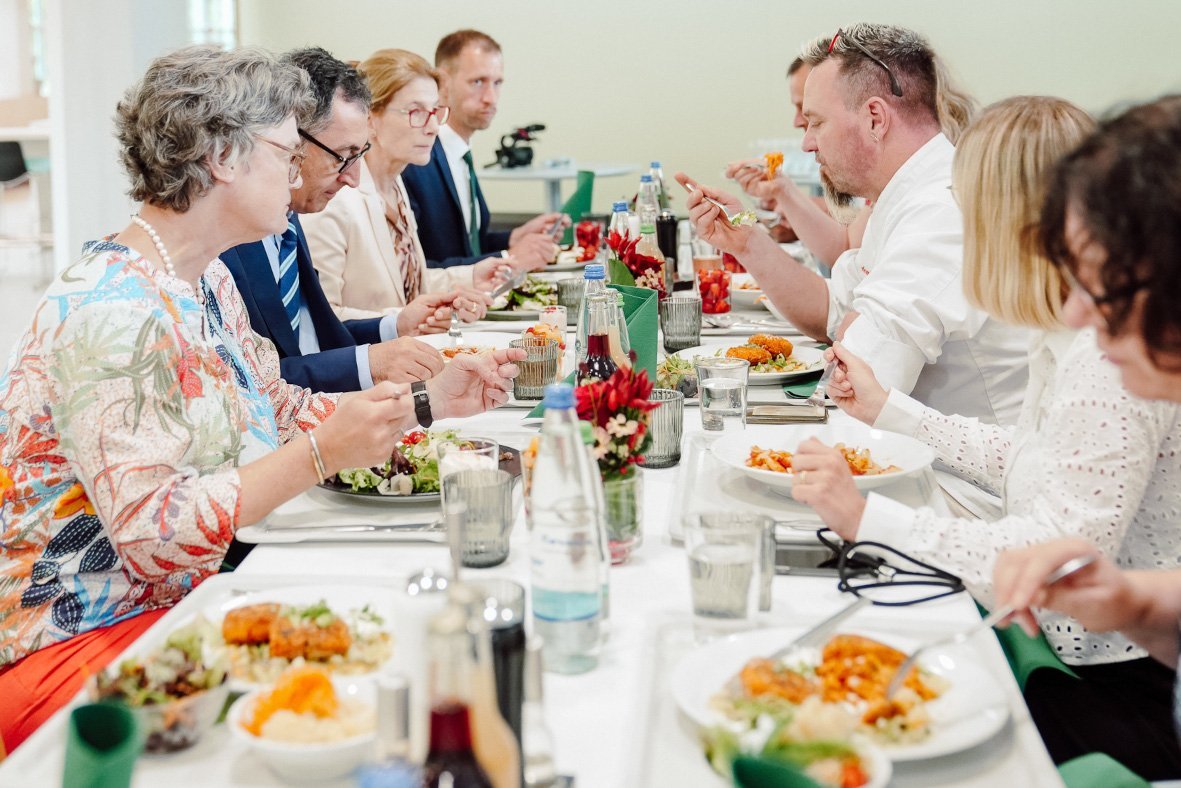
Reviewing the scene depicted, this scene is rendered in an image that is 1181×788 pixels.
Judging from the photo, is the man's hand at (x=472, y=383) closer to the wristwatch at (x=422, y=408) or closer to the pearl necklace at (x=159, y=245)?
the wristwatch at (x=422, y=408)

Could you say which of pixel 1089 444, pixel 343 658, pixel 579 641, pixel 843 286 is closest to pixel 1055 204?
pixel 1089 444

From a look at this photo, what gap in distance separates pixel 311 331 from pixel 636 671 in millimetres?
1987

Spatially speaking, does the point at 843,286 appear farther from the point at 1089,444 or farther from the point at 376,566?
the point at 376,566

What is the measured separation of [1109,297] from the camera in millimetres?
1113

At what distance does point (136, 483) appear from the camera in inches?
60.3

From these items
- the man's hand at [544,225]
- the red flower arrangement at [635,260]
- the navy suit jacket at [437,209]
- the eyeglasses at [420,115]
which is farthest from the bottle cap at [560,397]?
the navy suit jacket at [437,209]

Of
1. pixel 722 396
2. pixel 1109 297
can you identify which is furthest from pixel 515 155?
pixel 1109 297

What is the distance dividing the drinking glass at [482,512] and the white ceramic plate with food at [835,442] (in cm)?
43

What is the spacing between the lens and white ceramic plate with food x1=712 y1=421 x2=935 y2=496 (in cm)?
175

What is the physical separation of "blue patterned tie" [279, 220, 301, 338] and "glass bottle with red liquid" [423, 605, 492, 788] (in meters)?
2.05

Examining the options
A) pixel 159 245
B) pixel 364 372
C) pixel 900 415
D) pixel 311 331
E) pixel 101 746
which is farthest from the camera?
pixel 311 331

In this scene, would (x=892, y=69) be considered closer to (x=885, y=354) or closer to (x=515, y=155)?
(x=885, y=354)

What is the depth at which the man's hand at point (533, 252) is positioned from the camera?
398 cm

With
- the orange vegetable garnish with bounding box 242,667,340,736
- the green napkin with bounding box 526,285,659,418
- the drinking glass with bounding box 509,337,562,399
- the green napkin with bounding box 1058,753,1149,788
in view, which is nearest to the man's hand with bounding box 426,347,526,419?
the green napkin with bounding box 526,285,659,418
